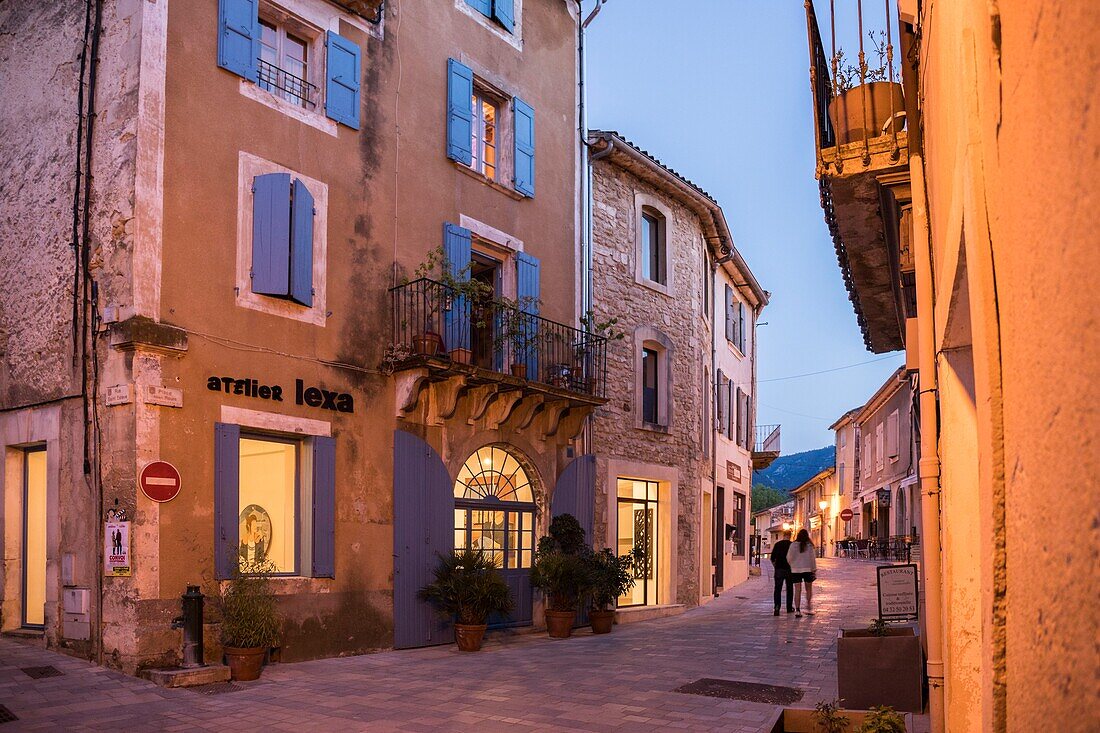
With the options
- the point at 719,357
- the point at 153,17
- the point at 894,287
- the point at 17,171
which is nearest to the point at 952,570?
the point at 894,287

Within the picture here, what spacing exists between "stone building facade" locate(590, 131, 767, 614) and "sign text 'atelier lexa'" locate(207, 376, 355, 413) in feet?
17.1

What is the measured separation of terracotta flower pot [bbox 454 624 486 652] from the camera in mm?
12422

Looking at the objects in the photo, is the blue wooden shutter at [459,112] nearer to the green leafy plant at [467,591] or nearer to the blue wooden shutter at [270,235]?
the blue wooden shutter at [270,235]

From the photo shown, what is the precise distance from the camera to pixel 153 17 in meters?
10.3

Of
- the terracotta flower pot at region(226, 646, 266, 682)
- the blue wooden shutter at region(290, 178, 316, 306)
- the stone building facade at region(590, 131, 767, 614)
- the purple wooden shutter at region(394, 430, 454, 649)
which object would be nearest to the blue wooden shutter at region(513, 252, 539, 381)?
the stone building facade at region(590, 131, 767, 614)

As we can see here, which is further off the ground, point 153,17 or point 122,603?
point 153,17

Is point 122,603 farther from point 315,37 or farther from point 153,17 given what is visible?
point 315,37

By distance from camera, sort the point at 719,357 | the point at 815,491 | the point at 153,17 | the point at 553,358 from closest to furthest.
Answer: the point at 153,17 < the point at 553,358 < the point at 719,357 < the point at 815,491

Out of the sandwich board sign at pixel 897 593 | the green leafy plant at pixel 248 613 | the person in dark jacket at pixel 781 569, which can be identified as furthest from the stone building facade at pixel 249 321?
the sandwich board sign at pixel 897 593

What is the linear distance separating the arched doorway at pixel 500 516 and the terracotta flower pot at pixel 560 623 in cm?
58

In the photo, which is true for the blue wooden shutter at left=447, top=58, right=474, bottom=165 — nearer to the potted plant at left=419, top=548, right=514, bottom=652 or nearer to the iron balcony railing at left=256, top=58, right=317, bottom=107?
the iron balcony railing at left=256, top=58, right=317, bottom=107

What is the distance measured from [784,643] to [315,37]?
33.2 ft

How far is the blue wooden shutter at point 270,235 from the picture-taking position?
1120cm

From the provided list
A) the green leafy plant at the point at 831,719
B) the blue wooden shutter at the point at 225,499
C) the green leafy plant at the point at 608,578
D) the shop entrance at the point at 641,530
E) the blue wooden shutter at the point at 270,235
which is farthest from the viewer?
the shop entrance at the point at 641,530
